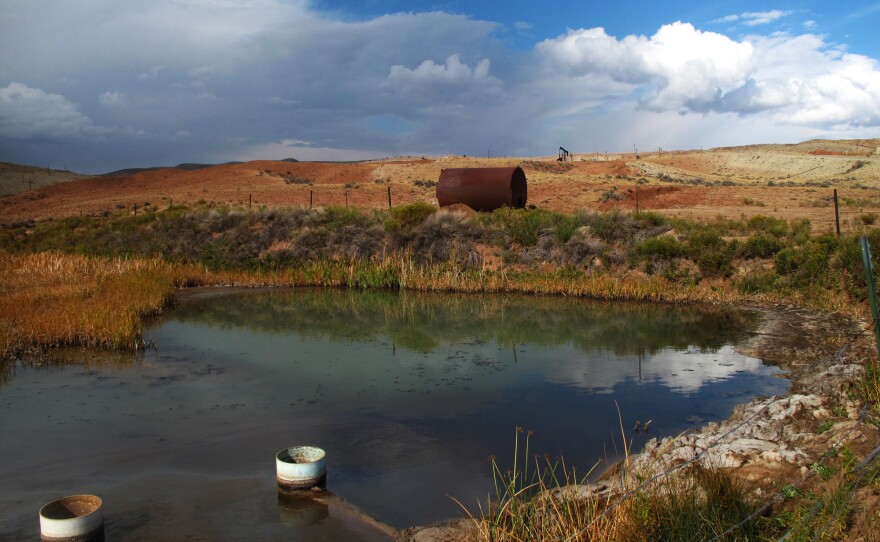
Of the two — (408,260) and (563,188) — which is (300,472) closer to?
(408,260)

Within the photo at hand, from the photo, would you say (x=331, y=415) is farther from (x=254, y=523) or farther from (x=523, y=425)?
(x=254, y=523)

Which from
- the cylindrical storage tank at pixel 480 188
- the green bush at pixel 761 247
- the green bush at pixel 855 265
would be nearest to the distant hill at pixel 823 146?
the cylindrical storage tank at pixel 480 188

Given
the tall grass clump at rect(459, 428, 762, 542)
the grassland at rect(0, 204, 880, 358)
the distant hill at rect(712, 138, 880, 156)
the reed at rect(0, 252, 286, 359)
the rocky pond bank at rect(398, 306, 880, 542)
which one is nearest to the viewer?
the tall grass clump at rect(459, 428, 762, 542)

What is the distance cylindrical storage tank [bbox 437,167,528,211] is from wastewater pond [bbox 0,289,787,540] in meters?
11.3

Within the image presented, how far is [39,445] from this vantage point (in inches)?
322

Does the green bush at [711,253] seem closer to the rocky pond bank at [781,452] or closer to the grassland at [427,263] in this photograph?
the grassland at [427,263]

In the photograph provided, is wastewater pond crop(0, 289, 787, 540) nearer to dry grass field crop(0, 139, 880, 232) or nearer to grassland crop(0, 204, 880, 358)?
grassland crop(0, 204, 880, 358)

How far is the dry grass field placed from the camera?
3538 centimetres

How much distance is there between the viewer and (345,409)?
956cm

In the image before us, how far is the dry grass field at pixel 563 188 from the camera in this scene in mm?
35375

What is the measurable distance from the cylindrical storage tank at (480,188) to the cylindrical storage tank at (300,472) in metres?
20.9

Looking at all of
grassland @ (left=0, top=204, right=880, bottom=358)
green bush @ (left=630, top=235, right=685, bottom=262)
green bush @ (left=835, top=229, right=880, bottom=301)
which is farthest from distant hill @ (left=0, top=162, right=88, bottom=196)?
green bush @ (left=835, top=229, right=880, bottom=301)

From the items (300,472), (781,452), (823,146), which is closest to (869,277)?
(781,452)

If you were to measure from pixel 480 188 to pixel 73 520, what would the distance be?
23.2 m
